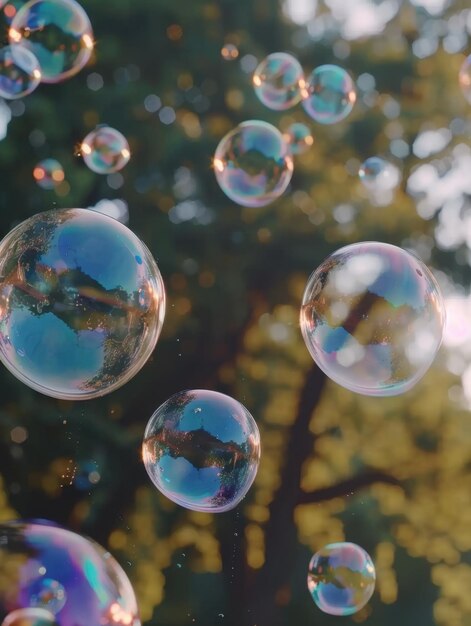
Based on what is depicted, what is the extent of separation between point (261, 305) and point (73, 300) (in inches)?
206

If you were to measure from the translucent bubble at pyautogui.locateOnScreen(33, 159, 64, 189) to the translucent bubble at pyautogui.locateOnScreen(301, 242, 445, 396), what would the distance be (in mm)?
4134

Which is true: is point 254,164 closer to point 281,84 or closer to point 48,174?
point 281,84

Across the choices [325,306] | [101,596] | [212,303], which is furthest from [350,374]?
[212,303]

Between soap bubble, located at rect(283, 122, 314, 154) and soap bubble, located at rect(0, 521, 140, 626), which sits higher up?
soap bubble, located at rect(0, 521, 140, 626)

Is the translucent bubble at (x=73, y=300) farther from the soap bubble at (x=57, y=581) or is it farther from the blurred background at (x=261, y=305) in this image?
the blurred background at (x=261, y=305)

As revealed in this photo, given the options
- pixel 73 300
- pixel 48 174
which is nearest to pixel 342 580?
pixel 73 300

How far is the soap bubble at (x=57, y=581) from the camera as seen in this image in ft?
6.69

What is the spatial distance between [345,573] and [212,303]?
3404mm

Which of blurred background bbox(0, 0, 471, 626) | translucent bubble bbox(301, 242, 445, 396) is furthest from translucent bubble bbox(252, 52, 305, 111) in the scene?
translucent bubble bbox(301, 242, 445, 396)

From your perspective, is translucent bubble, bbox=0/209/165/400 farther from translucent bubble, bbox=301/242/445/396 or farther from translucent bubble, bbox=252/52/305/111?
translucent bubble, bbox=252/52/305/111

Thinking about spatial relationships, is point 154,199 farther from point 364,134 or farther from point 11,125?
point 364,134

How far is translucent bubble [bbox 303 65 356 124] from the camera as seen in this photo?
5.49 metres

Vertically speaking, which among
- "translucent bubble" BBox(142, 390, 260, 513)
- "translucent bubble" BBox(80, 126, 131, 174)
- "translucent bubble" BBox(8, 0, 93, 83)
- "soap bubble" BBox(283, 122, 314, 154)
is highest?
"translucent bubble" BBox(8, 0, 93, 83)

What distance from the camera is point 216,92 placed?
25.7 ft
